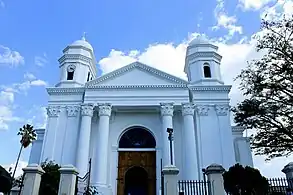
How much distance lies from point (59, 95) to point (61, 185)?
13783 millimetres

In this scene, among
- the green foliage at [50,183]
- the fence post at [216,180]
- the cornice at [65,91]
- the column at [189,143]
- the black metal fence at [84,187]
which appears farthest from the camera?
the cornice at [65,91]

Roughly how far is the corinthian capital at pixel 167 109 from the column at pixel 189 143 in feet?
3.22

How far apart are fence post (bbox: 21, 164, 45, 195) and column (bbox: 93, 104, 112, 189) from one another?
8812 mm

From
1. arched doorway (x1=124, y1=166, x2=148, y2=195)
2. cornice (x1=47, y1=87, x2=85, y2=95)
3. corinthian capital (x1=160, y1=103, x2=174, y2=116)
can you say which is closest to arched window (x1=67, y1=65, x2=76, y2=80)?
cornice (x1=47, y1=87, x2=85, y2=95)

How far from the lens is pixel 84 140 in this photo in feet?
71.6

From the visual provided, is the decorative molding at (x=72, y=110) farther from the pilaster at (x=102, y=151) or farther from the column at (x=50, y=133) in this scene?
the pilaster at (x=102, y=151)

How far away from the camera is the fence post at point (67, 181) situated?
11.5m

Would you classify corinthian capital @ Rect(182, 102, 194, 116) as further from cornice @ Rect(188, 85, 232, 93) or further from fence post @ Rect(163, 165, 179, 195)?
fence post @ Rect(163, 165, 179, 195)

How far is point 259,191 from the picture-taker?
38.8ft

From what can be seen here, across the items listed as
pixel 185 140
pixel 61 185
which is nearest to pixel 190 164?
pixel 185 140

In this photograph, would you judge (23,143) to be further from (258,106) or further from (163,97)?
(258,106)

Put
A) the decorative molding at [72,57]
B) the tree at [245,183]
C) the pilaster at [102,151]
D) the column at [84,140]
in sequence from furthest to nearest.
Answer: the decorative molding at [72,57] < the column at [84,140] < the pilaster at [102,151] < the tree at [245,183]

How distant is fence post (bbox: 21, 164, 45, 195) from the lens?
1127cm

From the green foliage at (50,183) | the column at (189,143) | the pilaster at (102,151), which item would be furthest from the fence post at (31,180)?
the column at (189,143)
